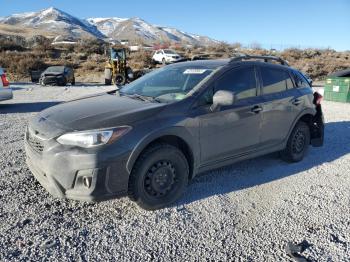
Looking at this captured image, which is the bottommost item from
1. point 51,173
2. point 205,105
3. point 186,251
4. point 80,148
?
point 186,251

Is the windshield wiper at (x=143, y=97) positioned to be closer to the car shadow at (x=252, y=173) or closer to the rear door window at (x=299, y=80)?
the car shadow at (x=252, y=173)

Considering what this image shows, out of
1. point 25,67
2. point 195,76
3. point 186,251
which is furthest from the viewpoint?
point 25,67

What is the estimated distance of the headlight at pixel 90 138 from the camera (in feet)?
11.6

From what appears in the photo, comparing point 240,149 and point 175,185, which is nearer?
point 175,185

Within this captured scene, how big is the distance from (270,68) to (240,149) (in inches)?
59.3

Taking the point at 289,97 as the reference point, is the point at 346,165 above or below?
below

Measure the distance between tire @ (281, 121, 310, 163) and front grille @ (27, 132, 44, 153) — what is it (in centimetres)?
375

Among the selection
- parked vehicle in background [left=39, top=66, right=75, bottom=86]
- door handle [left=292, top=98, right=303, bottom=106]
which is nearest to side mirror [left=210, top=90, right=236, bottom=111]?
door handle [left=292, top=98, right=303, bottom=106]

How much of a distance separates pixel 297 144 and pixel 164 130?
2.91 meters

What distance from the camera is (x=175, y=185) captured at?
4.12 meters

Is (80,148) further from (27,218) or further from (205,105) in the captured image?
(205,105)

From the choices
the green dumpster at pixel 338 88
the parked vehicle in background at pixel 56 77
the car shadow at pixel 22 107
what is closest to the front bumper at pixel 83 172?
the car shadow at pixel 22 107

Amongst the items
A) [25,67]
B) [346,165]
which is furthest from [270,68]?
[25,67]

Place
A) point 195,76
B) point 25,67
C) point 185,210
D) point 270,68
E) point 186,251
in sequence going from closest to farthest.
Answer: point 186,251
point 185,210
point 195,76
point 270,68
point 25,67
